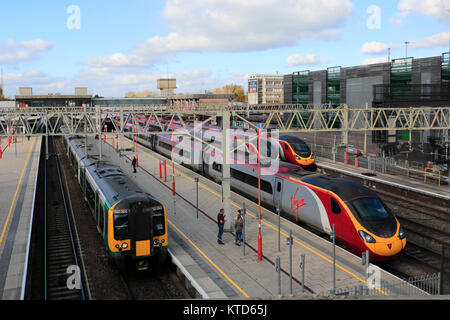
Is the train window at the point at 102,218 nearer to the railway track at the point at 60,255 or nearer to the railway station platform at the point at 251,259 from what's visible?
the railway track at the point at 60,255

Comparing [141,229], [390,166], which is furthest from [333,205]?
[390,166]

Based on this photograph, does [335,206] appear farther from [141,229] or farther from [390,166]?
[390,166]

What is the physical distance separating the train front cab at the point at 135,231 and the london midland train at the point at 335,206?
7.39 m

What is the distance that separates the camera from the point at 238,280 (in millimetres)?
14961

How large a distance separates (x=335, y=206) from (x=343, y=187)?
94cm

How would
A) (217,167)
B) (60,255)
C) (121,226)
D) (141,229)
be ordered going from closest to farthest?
(121,226) → (141,229) → (60,255) → (217,167)

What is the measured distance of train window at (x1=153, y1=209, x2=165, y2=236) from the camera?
623 inches

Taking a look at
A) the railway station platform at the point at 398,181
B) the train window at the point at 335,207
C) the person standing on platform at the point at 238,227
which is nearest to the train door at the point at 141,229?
the person standing on platform at the point at 238,227

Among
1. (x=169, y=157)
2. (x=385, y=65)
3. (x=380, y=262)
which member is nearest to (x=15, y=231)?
(x=380, y=262)

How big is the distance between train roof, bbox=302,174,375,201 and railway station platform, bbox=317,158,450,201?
11568 millimetres

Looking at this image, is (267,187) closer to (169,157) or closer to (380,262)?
(380,262)

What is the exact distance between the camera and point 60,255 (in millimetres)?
19094

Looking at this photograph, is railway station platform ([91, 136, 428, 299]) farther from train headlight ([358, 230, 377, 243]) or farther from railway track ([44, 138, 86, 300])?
railway track ([44, 138, 86, 300])
